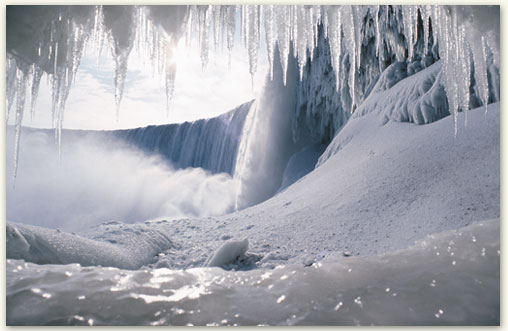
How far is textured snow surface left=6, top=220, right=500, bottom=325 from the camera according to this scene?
1048 millimetres

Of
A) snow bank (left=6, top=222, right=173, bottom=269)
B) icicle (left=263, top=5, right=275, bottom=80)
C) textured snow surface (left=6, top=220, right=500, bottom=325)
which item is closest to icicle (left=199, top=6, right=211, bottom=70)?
icicle (left=263, top=5, right=275, bottom=80)

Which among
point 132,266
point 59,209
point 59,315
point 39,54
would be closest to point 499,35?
point 59,315

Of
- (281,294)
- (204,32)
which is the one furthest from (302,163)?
(281,294)

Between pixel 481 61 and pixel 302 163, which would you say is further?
pixel 302 163

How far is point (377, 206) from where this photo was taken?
317 cm

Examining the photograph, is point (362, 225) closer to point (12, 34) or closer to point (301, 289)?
point (301, 289)

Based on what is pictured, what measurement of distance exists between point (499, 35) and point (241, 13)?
68.3 inches

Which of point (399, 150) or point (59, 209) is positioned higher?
point (399, 150)

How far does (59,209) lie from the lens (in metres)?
13.9

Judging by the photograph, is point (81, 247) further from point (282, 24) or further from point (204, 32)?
point (282, 24)

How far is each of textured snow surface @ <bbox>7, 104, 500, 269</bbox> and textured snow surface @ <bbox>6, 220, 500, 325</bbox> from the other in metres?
1.06

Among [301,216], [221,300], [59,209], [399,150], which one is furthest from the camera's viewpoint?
[59,209]

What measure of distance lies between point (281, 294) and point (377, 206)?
229 centimetres

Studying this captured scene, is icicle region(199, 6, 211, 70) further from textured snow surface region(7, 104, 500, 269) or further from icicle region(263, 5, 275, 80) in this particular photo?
textured snow surface region(7, 104, 500, 269)
